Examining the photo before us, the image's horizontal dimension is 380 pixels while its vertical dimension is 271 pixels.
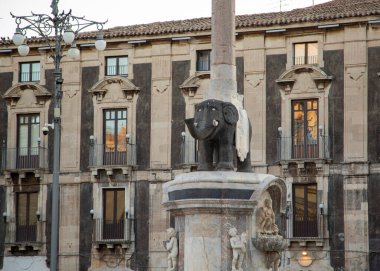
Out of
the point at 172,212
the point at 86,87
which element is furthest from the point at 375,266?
the point at 172,212

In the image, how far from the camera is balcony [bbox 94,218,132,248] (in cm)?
4959

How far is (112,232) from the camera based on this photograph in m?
50.0

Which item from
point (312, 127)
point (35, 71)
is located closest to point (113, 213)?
point (35, 71)

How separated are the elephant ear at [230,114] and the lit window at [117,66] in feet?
81.5

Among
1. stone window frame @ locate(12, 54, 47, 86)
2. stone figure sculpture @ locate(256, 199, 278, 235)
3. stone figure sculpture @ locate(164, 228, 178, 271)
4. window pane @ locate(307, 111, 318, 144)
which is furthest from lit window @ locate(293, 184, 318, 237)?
stone figure sculpture @ locate(164, 228, 178, 271)

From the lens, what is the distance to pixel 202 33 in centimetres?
4978

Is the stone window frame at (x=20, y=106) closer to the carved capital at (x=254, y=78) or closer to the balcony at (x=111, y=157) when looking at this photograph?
the balcony at (x=111, y=157)

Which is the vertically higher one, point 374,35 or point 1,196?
point 374,35

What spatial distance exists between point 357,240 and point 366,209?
1139 mm

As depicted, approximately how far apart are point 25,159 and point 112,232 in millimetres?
4769

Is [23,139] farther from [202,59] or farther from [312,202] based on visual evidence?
[312,202]

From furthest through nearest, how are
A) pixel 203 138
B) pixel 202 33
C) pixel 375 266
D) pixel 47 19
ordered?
pixel 202 33 < pixel 375 266 < pixel 47 19 < pixel 203 138

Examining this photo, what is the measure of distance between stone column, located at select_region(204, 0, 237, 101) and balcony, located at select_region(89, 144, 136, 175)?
22.4 meters

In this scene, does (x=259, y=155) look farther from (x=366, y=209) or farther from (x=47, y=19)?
(x=47, y=19)
